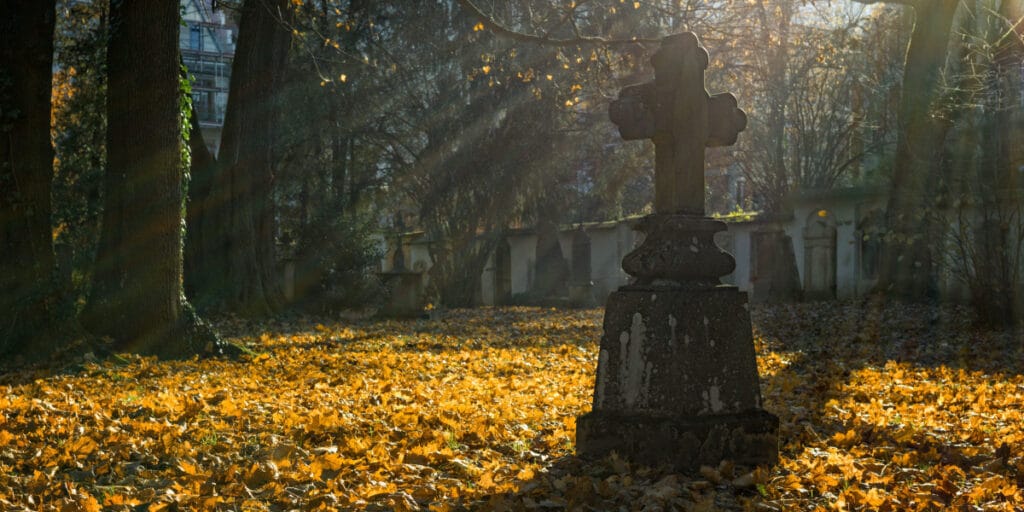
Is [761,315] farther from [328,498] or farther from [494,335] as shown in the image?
[328,498]

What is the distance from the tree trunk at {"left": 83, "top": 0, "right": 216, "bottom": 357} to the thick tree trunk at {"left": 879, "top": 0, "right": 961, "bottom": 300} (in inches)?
409

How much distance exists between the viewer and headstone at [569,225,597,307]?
82.9 ft

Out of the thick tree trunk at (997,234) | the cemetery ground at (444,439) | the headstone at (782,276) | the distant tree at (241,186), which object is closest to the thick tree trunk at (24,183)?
the cemetery ground at (444,439)

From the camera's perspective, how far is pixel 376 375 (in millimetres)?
9078

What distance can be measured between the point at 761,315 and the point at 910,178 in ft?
11.5

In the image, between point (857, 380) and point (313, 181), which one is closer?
point (857, 380)

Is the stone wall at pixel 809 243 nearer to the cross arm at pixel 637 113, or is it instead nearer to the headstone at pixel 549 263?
the headstone at pixel 549 263

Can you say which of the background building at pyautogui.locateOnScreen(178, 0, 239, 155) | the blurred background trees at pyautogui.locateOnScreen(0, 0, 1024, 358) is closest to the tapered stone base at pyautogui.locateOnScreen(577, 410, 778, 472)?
the blurred background trees at pyautogui.locateOnScreen(0, 0, 1024, 358)

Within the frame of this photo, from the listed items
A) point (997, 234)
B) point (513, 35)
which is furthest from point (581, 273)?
point (513, 35)

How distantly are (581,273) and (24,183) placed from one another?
21.8 m

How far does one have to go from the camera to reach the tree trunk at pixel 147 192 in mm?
9992

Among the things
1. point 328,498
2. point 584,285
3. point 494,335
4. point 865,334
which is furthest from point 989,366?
point 584,285

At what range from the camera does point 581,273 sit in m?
30.2

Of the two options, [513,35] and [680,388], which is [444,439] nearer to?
[680,388]
